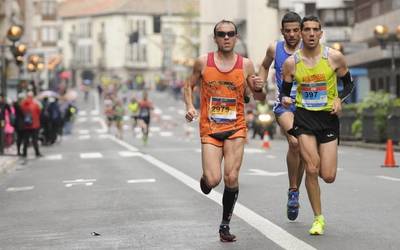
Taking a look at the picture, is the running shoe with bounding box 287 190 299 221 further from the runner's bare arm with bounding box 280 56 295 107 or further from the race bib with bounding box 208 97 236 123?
the race bib with bounding box 208 97 236 123

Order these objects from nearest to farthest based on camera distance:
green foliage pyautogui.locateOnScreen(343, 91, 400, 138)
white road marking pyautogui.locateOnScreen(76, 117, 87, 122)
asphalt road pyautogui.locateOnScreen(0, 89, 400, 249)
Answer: asphalt road pyautogui.locateOnScreen(0, 89, 400, 249), green foliage pyautogui.locateOnScreen(343, 91, 400, 138), white road marking pyautogui.locateOnScreen(76, 117, 87, 122)

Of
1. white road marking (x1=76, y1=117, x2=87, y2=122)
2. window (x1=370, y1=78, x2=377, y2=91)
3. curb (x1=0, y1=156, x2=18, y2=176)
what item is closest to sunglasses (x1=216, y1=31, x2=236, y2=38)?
curb (x1=0, y1=156, x2=18, y2=176)

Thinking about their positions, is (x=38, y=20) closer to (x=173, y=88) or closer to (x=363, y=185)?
(x=173, y=88)

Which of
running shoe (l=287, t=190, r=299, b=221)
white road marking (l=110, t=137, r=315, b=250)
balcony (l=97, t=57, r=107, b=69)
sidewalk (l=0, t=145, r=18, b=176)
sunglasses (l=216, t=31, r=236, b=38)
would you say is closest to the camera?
white road marking (l=110, t=137, r=315, b=250)

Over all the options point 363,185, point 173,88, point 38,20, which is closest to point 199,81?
point 363,185

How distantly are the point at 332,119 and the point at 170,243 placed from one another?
1.96 m

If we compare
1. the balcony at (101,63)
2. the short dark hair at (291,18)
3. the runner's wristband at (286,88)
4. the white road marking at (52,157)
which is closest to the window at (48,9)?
the balcony at (101,63)

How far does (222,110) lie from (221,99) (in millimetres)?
102

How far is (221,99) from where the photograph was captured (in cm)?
1073

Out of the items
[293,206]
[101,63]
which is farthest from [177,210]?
[101,63]

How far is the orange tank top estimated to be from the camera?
10.7 m

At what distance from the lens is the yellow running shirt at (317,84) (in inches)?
430

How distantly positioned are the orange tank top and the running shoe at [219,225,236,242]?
0.91 meters

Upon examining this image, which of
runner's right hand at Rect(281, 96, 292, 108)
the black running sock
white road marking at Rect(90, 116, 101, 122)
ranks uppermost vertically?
runner's right hand at Rect(281, 96, 292, 108)
